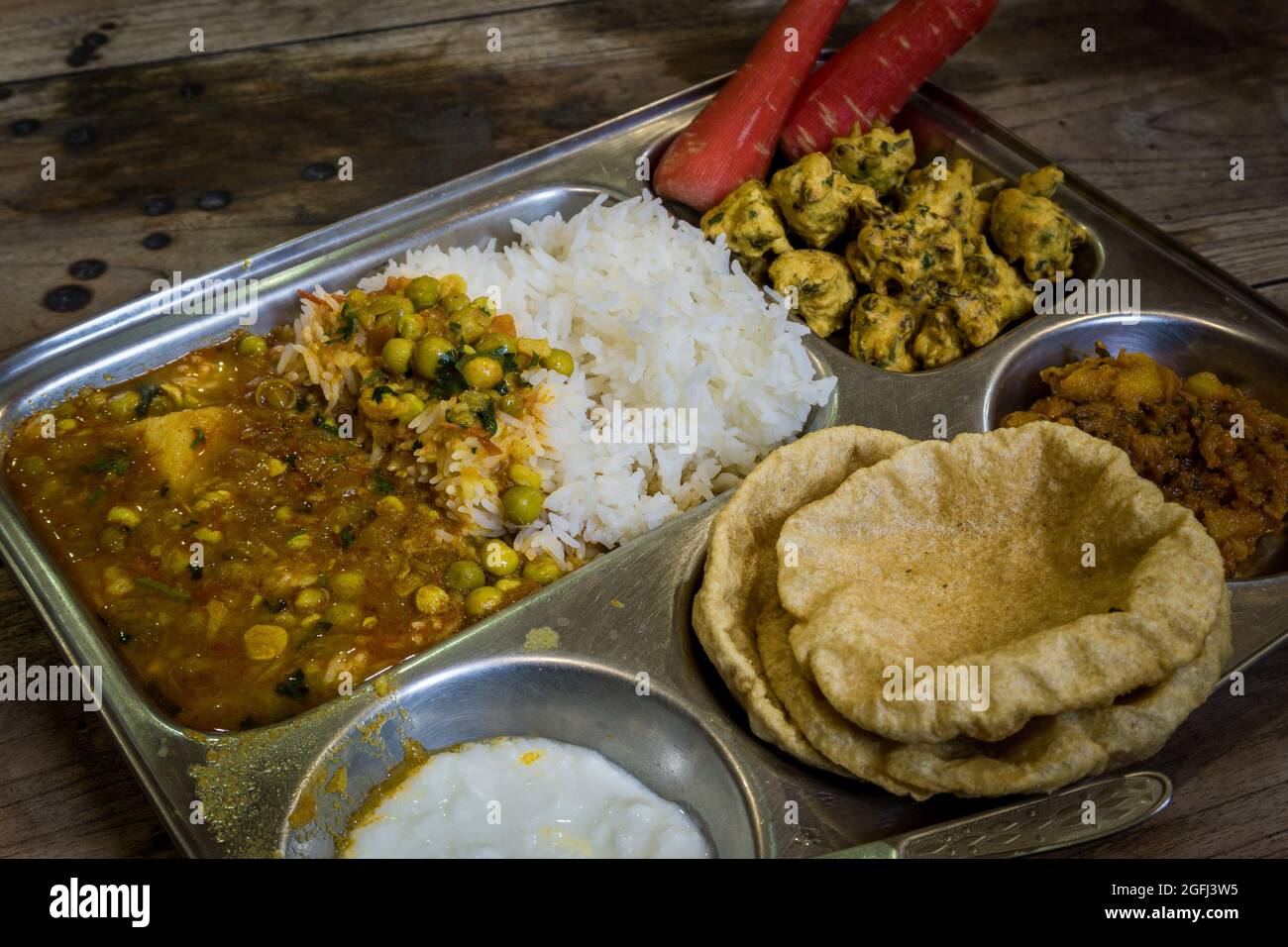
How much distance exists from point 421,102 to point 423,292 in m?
1.85

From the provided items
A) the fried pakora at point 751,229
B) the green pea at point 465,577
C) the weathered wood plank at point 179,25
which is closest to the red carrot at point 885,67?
the fried pakora at point 751,229

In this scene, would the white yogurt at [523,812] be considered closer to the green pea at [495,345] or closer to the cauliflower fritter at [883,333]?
the green pea at [495,345]

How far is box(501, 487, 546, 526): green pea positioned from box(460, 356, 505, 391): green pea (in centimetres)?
29

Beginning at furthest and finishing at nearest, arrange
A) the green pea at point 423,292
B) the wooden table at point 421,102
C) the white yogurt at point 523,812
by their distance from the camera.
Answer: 1. the wooden table at point 421,102
2. the green pea at point 423,292
3. the white yogurt at point 523,812

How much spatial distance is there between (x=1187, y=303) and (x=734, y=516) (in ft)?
5.92

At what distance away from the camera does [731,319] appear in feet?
11.0

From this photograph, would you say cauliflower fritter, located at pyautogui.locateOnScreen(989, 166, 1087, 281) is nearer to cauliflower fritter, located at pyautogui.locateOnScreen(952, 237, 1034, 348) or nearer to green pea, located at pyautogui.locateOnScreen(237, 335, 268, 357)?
cauliflower fritter, located at pyautogui.locateOnScreen(952, 237, 1034, 348)

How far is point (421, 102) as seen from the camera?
481 cm

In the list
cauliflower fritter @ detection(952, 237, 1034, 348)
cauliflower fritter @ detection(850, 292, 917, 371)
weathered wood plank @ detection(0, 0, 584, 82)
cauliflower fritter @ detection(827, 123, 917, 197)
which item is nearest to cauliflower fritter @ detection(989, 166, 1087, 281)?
cauliflower fritter @ detection(952, 237, 1034, 348)

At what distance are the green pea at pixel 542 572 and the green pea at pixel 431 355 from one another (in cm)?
60

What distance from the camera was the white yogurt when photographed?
2.53m

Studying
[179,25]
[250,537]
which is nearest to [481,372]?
[250,537]

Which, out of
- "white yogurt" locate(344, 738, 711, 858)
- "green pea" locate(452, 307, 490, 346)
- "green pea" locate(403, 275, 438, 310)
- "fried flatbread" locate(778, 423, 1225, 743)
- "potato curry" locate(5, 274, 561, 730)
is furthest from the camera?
"green pea" locate(403, 275, 438, 310)

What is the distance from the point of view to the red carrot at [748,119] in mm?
3832
